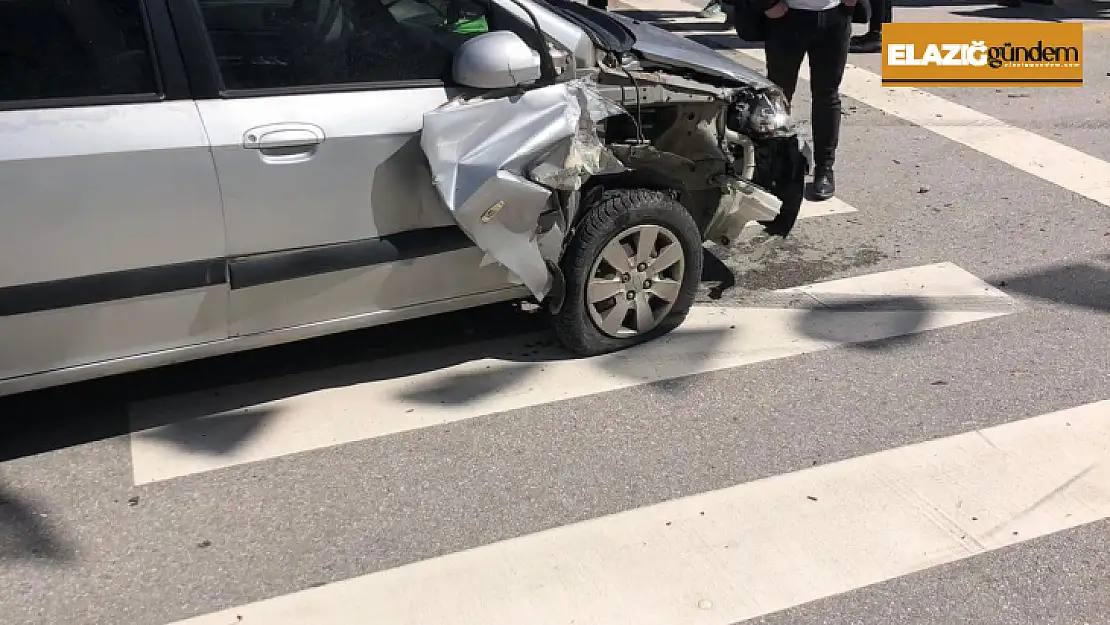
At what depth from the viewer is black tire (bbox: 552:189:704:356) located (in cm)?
413

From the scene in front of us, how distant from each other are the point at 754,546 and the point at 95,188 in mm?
2243

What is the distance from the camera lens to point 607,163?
400 cm

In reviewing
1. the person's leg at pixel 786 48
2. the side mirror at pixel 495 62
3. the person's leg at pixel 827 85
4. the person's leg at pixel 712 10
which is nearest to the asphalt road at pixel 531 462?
the person's leg at pixel 827 85

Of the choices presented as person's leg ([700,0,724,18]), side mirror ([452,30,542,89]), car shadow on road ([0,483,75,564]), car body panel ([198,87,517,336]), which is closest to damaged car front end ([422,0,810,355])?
side mirror ([452,30,542,89])

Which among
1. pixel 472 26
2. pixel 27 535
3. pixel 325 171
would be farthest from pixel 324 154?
pixel 27 535

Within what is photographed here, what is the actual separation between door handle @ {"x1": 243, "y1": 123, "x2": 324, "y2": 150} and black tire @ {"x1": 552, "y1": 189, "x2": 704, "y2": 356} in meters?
1.09

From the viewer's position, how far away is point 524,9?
3.95 meters

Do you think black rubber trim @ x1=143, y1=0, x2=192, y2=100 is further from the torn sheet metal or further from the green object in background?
the green object in background

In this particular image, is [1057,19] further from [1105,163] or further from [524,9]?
[524,9]

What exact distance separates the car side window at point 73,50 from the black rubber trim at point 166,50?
2cm

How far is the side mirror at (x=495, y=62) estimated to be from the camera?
365 centimetres

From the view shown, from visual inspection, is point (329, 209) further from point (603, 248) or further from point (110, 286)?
point (603, 248)

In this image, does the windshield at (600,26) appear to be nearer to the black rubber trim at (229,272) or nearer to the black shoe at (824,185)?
the black rubber trim at (229,272)

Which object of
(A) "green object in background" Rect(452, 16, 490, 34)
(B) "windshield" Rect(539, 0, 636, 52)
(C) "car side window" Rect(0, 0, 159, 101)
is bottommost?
(B) "windshield" Rect(539, 0, 636, 52)
